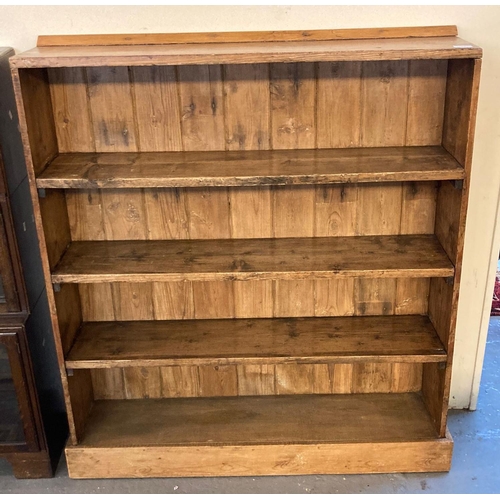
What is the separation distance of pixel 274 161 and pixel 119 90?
59cm

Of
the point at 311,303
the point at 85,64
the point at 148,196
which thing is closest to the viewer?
the point at 85,64

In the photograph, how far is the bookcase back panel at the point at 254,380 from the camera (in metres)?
2.61

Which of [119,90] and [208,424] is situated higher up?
[119,90]

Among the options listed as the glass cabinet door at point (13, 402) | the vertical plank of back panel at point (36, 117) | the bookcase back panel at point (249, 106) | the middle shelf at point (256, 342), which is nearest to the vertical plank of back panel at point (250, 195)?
the bookcase back panel at point (249, 106)

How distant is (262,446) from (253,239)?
2.58 ft

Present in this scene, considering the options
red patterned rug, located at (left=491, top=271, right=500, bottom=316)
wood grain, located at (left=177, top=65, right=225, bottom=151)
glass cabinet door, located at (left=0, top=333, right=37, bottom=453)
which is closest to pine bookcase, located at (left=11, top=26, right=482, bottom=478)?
wood grain, located at (left=177, top=65, right=225, bottom=151)

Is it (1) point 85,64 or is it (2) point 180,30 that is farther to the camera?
(2) point 180,30

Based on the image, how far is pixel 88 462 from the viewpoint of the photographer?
2404mm

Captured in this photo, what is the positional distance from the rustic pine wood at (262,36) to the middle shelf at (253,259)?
0.72m

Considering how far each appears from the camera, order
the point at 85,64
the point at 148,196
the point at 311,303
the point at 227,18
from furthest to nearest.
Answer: the point at 311,303 < the point at 148,196 < the point at 227,18 < the point at 85,64

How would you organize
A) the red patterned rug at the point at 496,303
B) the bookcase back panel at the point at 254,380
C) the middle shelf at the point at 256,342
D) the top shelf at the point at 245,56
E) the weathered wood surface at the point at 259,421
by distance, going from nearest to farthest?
1. the top shelf at the point at 245,56
2. the middle shelf at the point at 256,342
3. the weathered wood surface at the point at 259,421
4. the bookcase back panel at the point at 254,380
5. the red patterned rug at the point at 496,303

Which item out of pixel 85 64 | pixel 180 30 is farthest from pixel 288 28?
pixel 85 64

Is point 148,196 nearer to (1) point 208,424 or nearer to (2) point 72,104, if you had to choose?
(2) point 72,104

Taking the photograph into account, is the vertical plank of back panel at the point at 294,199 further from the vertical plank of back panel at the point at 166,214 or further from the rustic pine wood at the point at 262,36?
the vertical plank of back panel at the point at 166,214
